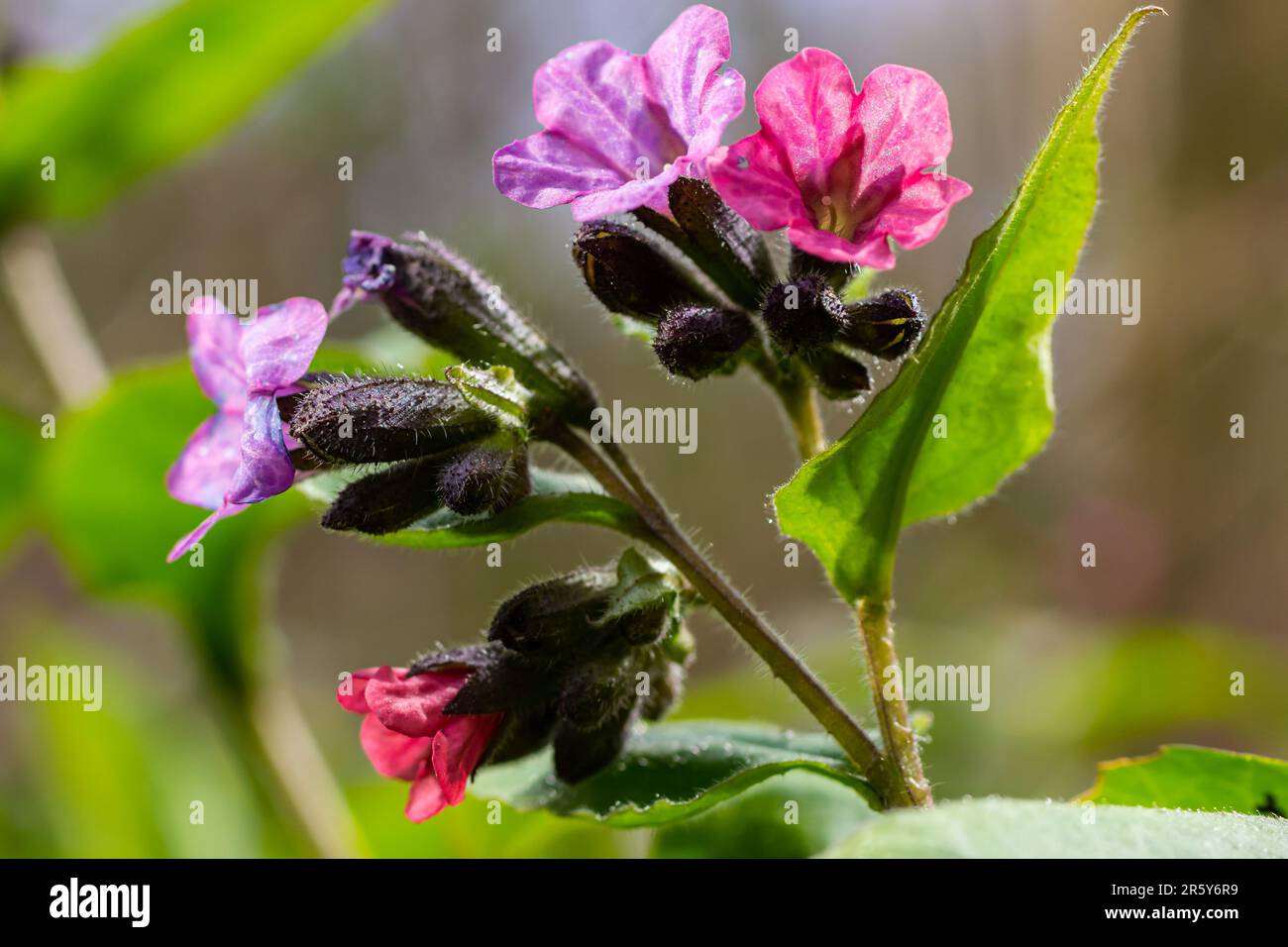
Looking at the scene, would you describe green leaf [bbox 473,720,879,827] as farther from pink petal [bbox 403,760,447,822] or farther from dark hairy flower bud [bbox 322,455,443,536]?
dark hairy flower bud [bbox 322,455,443,536]

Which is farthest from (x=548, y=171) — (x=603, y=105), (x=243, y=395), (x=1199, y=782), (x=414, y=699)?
(x=1199, y=782)

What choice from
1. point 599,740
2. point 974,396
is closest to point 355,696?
point 599,740

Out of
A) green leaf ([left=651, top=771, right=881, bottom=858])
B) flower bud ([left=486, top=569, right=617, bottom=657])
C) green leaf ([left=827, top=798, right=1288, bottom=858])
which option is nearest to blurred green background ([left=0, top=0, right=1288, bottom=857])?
green leaf ([left=651, top=771, right=881, bottom=858])

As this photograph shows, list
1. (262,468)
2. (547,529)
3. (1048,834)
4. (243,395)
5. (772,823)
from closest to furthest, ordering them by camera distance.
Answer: (1048,834)
(262,468)
(243,395)
(772,823)
(547,529)

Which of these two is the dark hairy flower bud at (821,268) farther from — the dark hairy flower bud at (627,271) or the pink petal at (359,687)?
the pink petal at (359,687)

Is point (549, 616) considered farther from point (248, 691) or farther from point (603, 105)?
point (248, 691)
